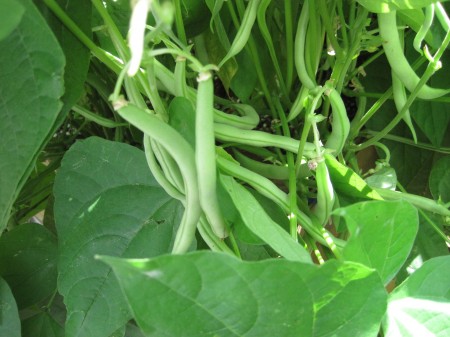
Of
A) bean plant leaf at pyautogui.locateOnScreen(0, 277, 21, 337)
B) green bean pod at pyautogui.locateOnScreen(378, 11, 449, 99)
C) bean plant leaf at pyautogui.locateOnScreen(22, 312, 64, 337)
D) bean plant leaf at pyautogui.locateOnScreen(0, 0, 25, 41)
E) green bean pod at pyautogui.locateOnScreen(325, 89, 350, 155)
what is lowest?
bean plant leaf at pyautogui.locateOnScreen(22, 312, 64, 337)

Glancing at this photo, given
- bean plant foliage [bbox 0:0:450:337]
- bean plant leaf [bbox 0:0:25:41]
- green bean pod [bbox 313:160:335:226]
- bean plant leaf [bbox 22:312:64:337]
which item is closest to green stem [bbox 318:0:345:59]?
bean plant foliage [bbox 0:0:450:337]

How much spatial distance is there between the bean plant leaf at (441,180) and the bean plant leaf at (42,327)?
1.18ft

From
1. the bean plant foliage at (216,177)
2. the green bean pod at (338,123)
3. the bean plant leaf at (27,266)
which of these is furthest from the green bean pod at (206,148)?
the bean plant leaf at (27,266)

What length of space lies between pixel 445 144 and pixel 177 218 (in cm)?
30

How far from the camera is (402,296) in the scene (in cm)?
30

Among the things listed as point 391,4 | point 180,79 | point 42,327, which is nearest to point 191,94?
point 180,79

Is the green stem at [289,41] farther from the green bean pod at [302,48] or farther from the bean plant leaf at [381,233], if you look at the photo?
the bean plant leaf at [381,233]

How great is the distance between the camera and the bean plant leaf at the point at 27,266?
470 millimetres

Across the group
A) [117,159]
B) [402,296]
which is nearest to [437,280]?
[402,296]

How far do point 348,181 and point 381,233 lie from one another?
3.1 inches

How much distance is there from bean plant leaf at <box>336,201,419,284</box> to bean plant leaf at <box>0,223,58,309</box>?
296mm

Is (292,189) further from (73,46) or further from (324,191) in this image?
(73,46)

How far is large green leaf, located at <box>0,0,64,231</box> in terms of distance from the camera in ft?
1.01

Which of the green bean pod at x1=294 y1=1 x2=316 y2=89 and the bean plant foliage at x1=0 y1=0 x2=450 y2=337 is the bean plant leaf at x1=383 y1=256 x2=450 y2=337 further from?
the green bean pod at x1=294 y1=1 x2=316 y2=89
